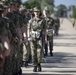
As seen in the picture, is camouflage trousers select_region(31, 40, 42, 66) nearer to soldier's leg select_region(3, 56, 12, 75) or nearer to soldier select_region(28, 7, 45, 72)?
soldier select_region(28, 7, 45, 72)

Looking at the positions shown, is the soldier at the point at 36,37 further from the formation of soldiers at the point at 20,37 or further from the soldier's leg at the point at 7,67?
the soldier's leg at the point at 7,67

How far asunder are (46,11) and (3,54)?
887 centimetres

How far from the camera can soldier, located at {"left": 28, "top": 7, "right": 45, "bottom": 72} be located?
1156 centimetres

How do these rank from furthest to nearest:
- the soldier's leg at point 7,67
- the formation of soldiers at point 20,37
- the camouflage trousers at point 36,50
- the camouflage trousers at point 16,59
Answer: the camouflage trousers at point 36,50 < the camouflage trousers at point 16,59 < the formation of soldiers at point 20,37 < the soldier's leg at point 7,67

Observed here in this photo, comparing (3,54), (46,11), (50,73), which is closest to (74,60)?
(46,11)

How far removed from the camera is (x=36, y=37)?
11.6m

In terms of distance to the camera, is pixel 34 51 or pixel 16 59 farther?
pixel 34 51

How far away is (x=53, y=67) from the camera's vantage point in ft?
42.5

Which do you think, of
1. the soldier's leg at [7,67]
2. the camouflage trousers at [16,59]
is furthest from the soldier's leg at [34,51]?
the soldier's leg at [7,67]

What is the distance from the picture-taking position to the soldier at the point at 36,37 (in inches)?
455

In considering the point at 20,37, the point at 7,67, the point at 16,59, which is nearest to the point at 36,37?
the point at 20,37

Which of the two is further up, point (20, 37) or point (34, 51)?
point (20, 37)

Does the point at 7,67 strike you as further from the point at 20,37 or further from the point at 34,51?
the point at 34,51

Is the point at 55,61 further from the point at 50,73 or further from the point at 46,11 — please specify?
the point at 50,73
